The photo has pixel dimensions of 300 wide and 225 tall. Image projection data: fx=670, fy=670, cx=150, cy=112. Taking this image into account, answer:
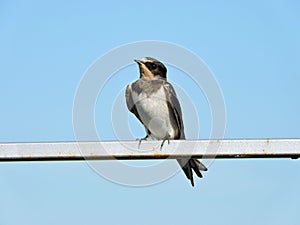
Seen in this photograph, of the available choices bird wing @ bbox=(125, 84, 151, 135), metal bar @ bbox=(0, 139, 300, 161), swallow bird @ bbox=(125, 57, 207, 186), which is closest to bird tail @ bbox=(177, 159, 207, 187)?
metal bar @ bbox=(0, 139, 300, 161)

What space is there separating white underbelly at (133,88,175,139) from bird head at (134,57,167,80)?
42 cm

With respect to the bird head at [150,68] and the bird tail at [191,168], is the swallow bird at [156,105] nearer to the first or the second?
the bird head at [150,68]

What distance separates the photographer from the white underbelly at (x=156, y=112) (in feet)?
32.2

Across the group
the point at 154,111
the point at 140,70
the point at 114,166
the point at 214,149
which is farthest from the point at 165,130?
the point at 214,149

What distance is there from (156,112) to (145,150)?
18.3 feet

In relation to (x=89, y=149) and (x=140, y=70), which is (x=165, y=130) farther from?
(x=89, y=149)

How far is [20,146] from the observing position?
4207 millimetres

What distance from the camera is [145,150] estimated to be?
4.32m

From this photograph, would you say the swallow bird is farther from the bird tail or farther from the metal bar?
the metal bar

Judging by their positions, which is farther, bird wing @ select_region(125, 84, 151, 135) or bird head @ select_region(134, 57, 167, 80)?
bird head @ select_region(134, 57, 167, 80)

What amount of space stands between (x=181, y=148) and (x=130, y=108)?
19.1 feet

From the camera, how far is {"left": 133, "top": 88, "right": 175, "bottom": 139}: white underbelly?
9.80 meters

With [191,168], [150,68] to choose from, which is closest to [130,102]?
[150,68]

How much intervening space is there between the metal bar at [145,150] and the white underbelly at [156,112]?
17.9 ft
